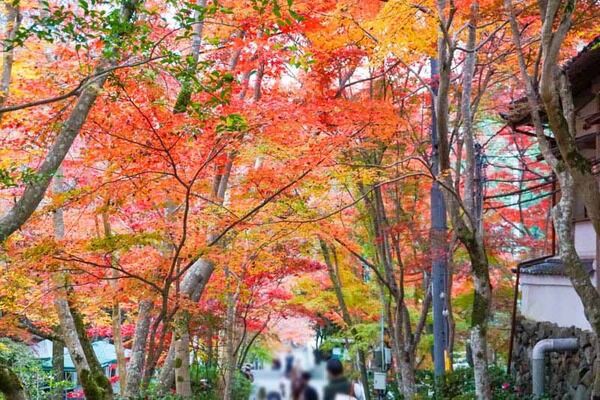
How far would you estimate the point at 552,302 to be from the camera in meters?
12.1

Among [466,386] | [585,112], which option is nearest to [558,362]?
[466,386]

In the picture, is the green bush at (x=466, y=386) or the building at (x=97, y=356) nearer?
the green bush at (x=466, y=386)

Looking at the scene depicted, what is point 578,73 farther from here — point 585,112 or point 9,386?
point 9,386

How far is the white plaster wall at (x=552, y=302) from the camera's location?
11023mm

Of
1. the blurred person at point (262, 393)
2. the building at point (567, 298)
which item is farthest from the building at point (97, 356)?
the blurred person at point (262, 393)

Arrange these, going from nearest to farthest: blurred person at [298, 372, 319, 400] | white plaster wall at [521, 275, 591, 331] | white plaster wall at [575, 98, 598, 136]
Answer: blurred person at [298, 372, 319, 400], white plaster wall at [521, 275, 591, 331], white plaster wall at [575, 98, 598, 136]

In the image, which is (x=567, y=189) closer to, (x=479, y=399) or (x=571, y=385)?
(x=479, y=399)

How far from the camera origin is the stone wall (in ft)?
31.1

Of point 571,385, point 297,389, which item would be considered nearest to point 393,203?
point 571,385

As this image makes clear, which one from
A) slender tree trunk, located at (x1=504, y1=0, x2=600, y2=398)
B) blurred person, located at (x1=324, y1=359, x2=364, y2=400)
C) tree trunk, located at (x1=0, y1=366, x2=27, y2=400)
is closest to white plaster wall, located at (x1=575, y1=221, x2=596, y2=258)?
slender tree trunk, located at (x1=504, y1=0, x2=600, y2=398)

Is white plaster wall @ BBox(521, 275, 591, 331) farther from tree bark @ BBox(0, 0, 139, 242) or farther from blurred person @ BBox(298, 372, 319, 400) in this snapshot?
tree bark @ BBox(0, 0, 139, 242)

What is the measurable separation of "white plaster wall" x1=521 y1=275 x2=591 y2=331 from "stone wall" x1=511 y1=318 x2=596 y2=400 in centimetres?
30

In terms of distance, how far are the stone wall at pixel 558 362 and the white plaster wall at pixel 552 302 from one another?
300 millimetres

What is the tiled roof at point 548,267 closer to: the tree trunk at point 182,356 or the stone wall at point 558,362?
the stone wall at point 558,362
